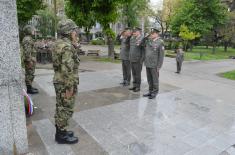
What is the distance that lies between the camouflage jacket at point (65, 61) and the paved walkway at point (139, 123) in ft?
3.42

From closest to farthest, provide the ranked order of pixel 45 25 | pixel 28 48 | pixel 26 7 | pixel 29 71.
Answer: pixel 28 48 < pixel 29 71 < pixel 26 7 < pixel 45 25

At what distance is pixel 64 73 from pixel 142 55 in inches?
143

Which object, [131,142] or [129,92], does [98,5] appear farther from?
[131,142]

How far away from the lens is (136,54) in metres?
6.29

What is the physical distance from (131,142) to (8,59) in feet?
7.23

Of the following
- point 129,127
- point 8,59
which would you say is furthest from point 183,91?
point 8,59

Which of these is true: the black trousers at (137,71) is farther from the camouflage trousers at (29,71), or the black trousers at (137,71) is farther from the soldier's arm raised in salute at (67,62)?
the soldier's arm raised in salute at (67,62)

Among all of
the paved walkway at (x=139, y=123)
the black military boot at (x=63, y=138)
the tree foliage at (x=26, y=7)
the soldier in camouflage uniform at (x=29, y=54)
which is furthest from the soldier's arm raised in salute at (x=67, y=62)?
the tree foliage at (x=26, y=7)

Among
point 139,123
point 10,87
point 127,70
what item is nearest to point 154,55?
point 127,70

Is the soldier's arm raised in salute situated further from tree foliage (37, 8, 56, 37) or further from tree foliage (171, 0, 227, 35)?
tree foliage (171, 0, 227, 35)

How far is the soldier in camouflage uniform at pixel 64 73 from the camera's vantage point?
304cm

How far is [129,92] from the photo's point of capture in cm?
633

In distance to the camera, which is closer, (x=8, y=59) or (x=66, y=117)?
(x=8, y=59)

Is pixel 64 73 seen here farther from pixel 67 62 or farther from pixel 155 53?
pixel 155 53
